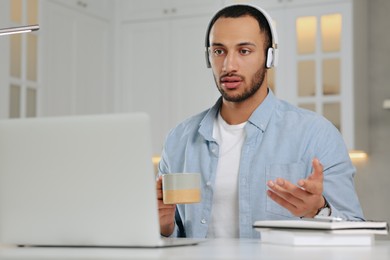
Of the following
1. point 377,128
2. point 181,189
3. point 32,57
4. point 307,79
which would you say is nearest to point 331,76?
point 307,79

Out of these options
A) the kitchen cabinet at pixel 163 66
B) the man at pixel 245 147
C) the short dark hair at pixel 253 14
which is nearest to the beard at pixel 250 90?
the man at pixel 245 147

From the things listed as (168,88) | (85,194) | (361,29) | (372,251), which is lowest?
(372,251)

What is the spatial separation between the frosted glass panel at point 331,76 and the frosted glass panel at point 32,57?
1.53 m

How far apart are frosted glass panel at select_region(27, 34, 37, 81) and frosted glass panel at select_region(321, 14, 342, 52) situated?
1532mm

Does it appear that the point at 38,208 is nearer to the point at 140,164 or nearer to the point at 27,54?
the point at 140,164

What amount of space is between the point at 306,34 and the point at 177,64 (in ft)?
2.60

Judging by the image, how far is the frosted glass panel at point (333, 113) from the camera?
13.6ft

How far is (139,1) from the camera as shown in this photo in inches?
188

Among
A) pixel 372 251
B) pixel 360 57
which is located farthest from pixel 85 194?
pixel 360 57

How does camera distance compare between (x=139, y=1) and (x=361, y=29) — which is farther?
(x=139, y=1)

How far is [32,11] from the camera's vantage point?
4.07 meters

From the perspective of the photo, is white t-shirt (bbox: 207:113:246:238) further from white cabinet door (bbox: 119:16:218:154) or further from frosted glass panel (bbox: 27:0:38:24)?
white cabinet door (bbox: 119:16:218:154)

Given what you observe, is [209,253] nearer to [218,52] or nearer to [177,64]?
[218,52]

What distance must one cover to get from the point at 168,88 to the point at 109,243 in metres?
3.16
